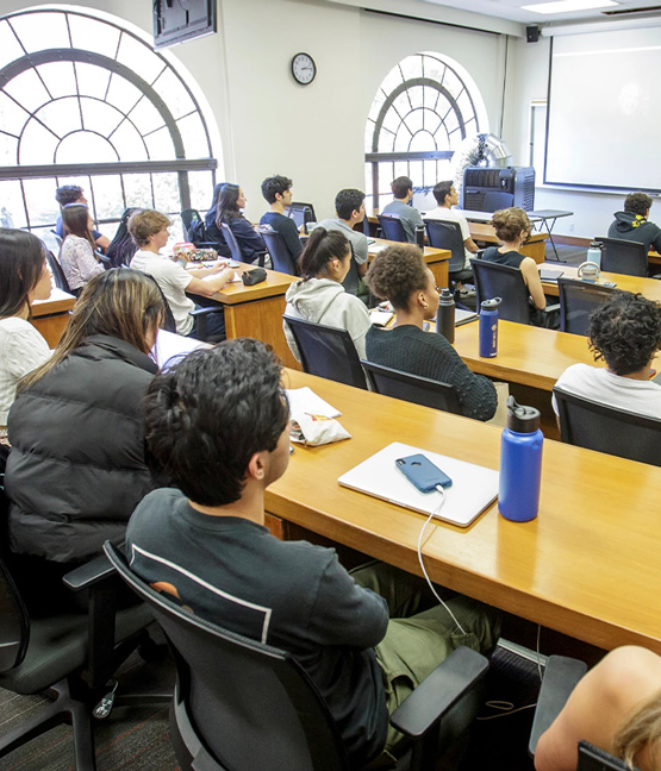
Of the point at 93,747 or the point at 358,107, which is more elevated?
the point at 358,107

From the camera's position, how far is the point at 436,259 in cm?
483

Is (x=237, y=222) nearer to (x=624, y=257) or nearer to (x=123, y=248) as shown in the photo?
(x=123, y=248)

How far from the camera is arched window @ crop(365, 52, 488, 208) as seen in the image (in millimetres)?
7926

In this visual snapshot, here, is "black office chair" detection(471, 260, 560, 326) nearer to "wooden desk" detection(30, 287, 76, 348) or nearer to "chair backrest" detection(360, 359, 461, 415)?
"chair backrest" detection(360, 359, 461, 415)

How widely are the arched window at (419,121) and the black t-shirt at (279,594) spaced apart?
7475 mm

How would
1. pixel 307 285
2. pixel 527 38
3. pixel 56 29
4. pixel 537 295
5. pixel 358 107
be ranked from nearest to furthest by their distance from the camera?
pixel 307 285 → pixel 537 295 → pixel 56 29 → pixel 358 107 → pixel 527 38

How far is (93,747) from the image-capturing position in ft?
5.22

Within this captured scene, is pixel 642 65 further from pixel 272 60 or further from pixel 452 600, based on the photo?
pixel 452 600

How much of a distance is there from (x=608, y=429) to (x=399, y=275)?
0.85 metres

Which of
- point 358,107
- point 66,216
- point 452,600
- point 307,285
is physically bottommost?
point 452,600

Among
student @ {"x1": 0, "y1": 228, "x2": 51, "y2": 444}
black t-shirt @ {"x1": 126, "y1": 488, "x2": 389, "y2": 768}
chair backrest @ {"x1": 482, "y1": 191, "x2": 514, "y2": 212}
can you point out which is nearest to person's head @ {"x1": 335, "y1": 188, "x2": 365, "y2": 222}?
student @ {"x1": 0, "y1": 228, "x2": 51, "y2": 444}

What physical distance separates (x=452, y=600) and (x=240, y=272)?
10.9 ft

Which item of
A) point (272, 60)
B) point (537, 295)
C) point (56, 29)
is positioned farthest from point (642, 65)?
point (56, 29)

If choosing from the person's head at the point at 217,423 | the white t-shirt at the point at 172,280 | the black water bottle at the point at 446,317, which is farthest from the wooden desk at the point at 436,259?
the person's head at the point at 217,423
